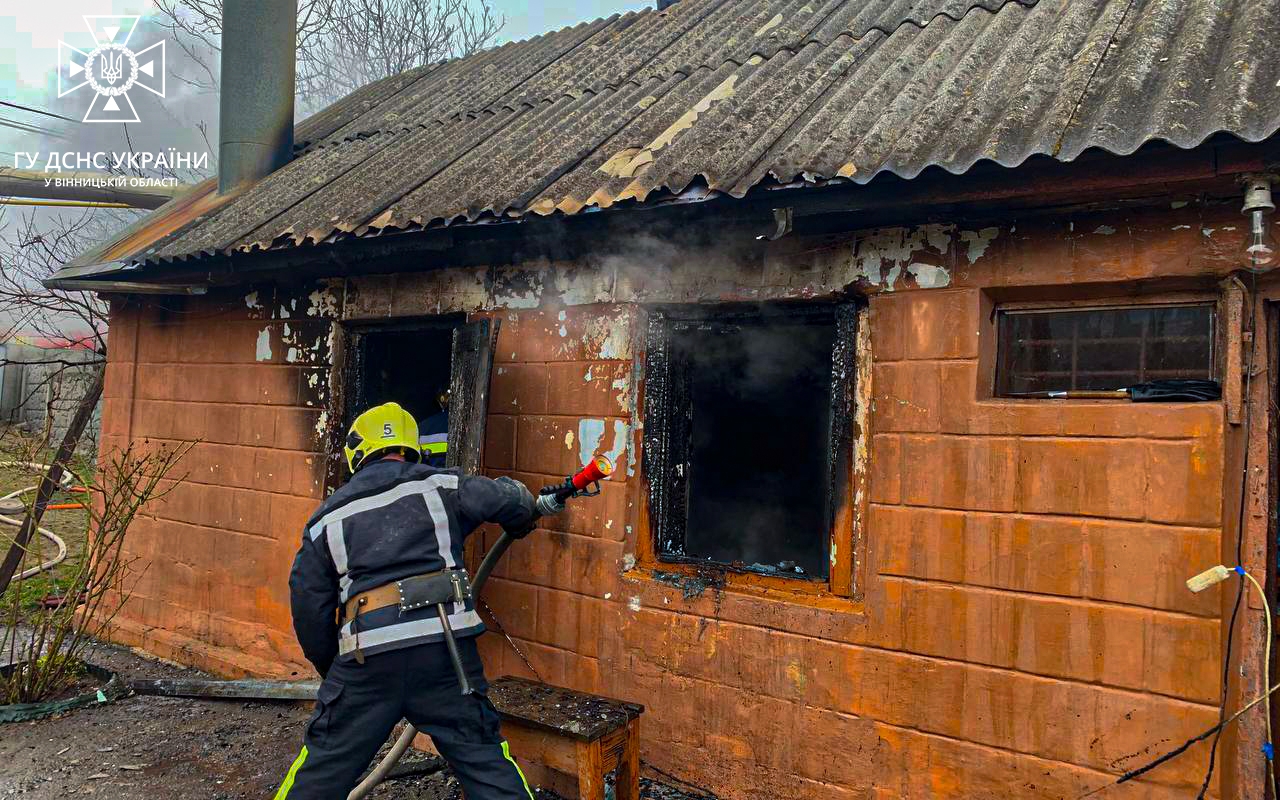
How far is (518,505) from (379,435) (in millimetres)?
694

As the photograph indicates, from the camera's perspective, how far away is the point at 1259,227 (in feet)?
9.22

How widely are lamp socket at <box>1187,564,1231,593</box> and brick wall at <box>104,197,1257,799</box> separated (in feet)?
0.49

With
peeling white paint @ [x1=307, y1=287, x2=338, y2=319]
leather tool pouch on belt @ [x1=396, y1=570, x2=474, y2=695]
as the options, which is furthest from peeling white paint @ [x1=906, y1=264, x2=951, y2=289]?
peeling white paint @ [x1=307, y1=287, x2=338, y2=319]

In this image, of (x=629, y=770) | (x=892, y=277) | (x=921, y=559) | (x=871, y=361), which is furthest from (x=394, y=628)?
(x=892, y=277)

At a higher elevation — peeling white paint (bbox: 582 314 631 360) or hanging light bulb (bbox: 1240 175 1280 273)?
hanging light bulb (bbox: 1240 175 1280 273)

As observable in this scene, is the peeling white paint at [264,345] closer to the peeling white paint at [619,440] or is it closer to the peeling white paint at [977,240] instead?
the peeling white paint at [619,440]

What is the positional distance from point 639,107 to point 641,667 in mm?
3470

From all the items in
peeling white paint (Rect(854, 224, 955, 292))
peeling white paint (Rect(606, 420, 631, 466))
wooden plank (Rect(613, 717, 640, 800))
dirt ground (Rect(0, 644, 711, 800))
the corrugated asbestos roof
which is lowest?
dirt ground (Rect(0, 644, 711, 800))

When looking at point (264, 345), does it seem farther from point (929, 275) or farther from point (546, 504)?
point (929, 275)

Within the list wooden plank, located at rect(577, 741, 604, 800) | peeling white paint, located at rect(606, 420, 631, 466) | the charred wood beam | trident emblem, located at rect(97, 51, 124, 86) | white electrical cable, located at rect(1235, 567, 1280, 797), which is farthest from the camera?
trident emblem, located at rect(97, 51, 124, 86)

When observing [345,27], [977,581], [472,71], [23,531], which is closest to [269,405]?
[23,531]

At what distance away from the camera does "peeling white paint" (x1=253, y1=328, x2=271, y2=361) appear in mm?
5977

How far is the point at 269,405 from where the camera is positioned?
235 inches

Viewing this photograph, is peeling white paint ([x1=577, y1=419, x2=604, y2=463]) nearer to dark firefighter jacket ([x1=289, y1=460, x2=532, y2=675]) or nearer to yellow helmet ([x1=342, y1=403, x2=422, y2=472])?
dark firefighter jacket ([x1=289, y1=460, x2=532, y2=675])
